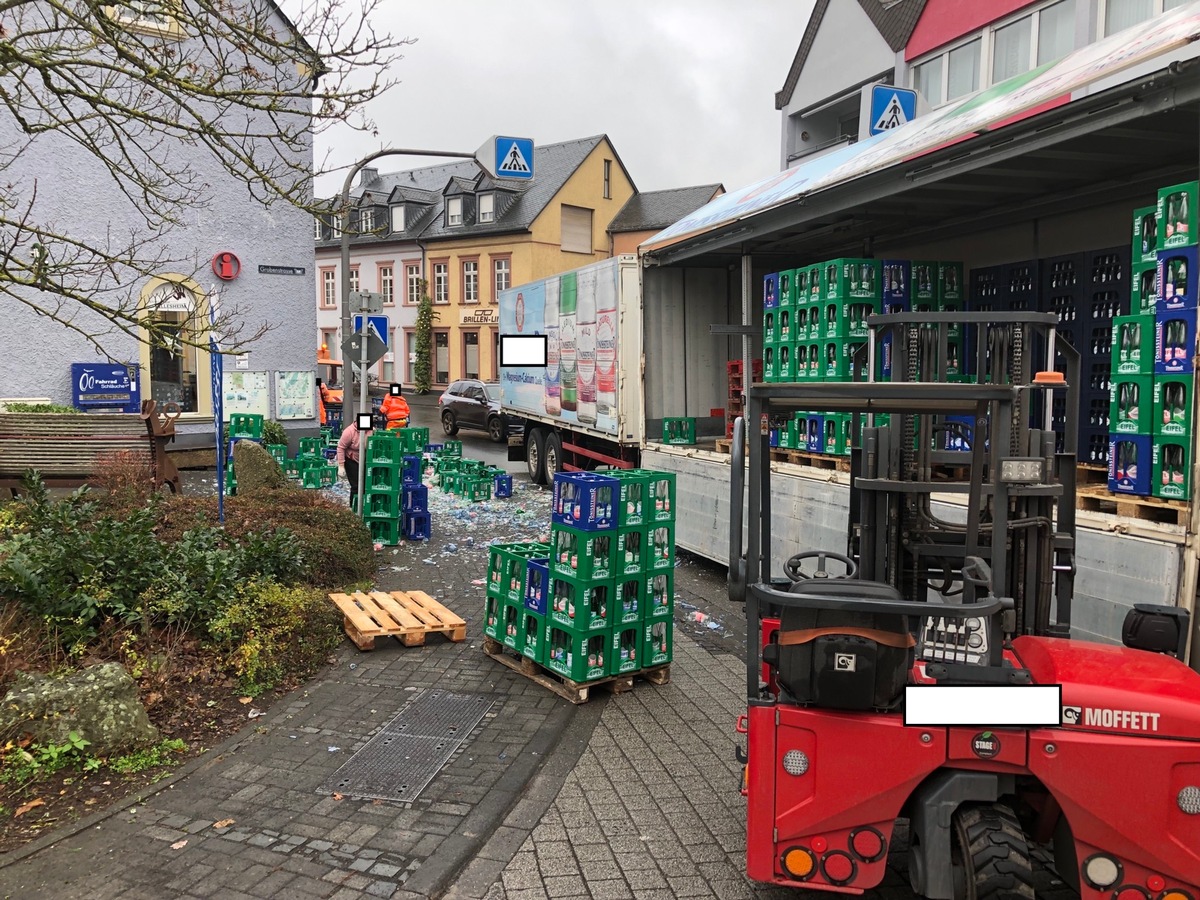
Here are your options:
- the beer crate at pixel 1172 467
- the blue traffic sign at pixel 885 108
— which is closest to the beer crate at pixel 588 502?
the beer crate at pixel 1172 467

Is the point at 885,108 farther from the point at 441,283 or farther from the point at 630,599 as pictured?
A: the point at 441,283

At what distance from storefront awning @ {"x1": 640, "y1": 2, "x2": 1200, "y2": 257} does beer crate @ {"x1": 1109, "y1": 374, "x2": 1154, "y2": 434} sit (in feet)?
5.80

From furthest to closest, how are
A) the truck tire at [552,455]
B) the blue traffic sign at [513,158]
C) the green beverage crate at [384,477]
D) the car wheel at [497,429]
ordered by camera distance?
the car wheel at [497,429]
the blue traffic sign at [513,158]
the truck tire at [552,455]
the green beverage crate at [384,477]

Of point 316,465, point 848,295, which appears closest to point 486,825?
point 848,295

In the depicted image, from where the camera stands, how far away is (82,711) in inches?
206

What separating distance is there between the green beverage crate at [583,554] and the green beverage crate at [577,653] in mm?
407

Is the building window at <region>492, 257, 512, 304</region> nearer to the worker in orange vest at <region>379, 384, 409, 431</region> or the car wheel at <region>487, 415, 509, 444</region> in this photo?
the car wheel at <region>487, 415, 509, 444</region>

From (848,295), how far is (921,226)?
2.38m

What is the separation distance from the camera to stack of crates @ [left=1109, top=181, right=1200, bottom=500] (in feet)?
16.6

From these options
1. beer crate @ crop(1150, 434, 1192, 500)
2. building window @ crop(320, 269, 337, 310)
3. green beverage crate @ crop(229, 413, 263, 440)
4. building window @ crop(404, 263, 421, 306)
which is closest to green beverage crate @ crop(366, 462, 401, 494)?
green beverage crate @ crop(229, 413, 263, 440)

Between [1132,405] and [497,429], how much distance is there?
2203cm

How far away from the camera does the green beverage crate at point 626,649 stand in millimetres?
6539

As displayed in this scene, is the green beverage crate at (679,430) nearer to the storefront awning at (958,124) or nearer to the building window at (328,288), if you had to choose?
the storefront awning at (958,124)

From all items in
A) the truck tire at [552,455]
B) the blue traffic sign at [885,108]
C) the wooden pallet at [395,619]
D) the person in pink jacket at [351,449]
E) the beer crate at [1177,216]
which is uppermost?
the blue traffic sign at [885,108]
